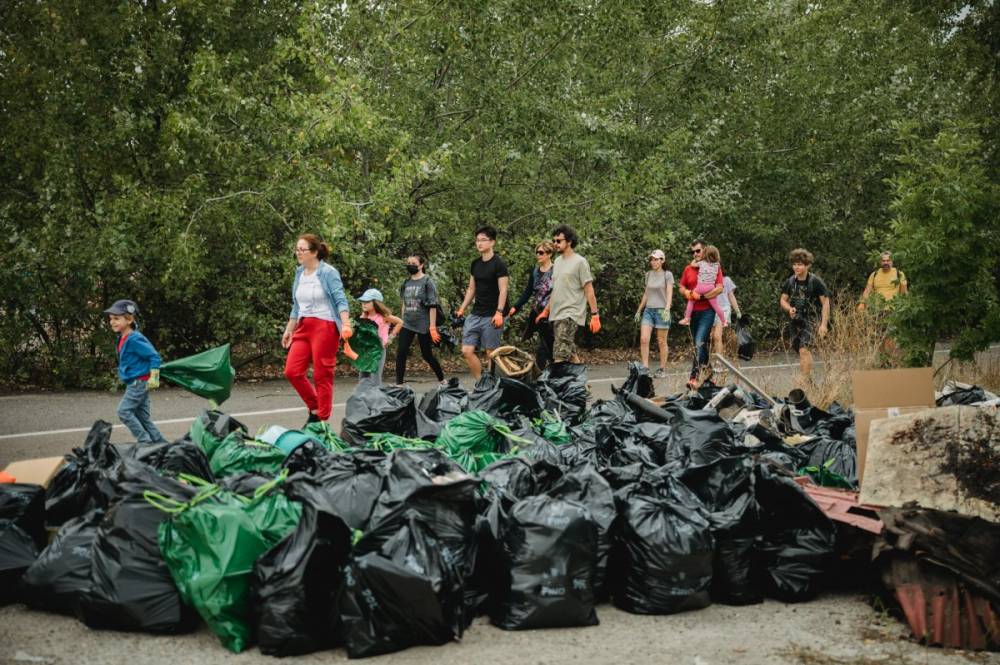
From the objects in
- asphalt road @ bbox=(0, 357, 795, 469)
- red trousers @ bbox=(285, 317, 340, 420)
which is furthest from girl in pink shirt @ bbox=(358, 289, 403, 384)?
red trousers @ bbox=(285, 317, 340, 420)

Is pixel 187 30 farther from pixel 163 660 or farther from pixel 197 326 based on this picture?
pixel 163 660

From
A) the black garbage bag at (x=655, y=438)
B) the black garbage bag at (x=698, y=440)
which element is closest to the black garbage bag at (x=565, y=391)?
the black garbage bag at (x=655, y=438)

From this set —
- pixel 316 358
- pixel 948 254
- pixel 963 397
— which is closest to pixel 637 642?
pixel 963 397

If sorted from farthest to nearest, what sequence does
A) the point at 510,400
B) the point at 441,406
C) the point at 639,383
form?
the point at 639,383 < the point at 441,406 < the point at 510,400

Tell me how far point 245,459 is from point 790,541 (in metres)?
3.06

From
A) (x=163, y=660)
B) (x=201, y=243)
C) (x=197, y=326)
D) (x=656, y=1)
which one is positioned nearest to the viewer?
(x=163, y=660)

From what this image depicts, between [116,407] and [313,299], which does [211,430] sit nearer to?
[313,299]

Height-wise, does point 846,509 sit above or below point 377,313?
below

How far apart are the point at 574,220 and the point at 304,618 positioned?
11744mm

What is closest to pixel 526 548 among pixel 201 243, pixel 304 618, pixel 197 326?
pixel 304 618

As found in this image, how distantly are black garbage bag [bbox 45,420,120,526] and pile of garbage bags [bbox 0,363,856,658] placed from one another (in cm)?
1

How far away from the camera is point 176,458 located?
5340mm

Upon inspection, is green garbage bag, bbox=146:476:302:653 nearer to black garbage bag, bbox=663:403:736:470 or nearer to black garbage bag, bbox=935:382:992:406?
black garbage bag, bbox=663:403:736:470

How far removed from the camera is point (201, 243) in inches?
506
